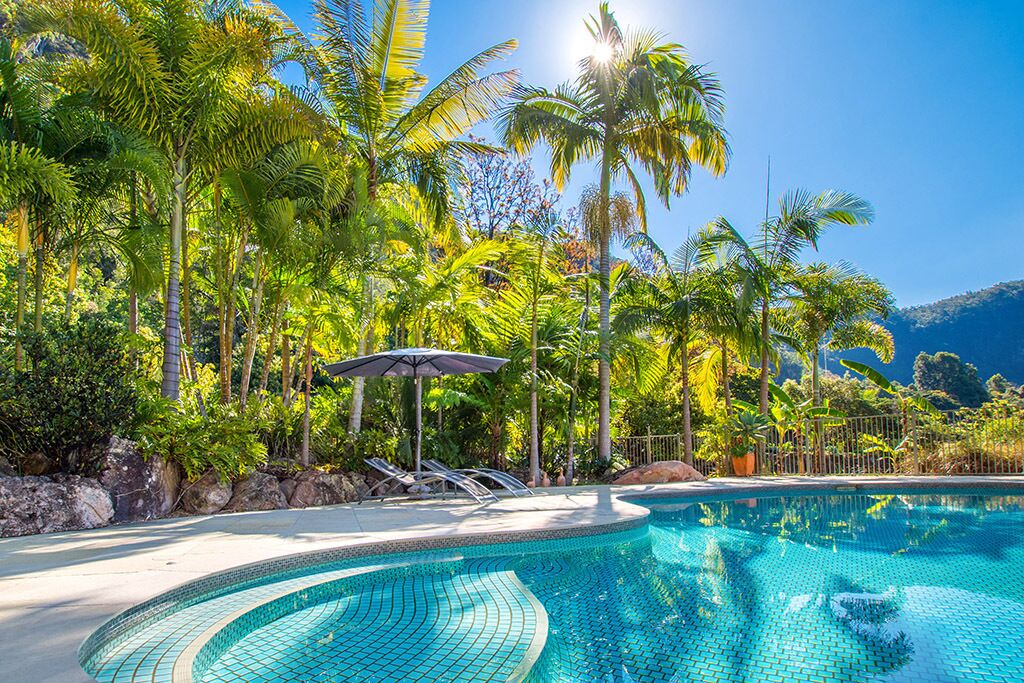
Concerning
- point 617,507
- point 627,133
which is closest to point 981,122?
point 627,133

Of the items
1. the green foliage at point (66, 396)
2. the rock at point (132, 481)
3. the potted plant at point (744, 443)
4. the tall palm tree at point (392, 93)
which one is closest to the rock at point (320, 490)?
the rock at point (132, 481)

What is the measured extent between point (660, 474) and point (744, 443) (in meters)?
2.43

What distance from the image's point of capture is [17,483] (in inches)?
242

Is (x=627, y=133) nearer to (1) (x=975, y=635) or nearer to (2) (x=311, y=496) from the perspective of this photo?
(2) (x=311, y=496)

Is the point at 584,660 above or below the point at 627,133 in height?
below

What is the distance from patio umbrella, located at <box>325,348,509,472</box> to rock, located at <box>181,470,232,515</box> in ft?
7.48

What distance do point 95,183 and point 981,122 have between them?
31416 mm

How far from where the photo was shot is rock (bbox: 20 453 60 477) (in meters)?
6.88

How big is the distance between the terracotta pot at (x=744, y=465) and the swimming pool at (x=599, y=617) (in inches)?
274

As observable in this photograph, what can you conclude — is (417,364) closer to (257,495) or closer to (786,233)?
(257,495)

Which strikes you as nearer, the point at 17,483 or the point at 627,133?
the point at 17,483

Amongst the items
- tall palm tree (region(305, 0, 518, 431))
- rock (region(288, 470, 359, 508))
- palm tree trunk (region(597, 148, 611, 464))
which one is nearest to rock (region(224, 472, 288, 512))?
rock (region(288, 470, 359, 508))

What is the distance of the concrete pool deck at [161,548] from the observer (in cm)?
288

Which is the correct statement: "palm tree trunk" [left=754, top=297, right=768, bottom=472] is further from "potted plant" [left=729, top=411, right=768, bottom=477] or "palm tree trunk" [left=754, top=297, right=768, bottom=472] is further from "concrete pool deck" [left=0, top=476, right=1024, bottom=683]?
"concrete pool deck" [left=0, top=476, right=1024, bottom=683]
